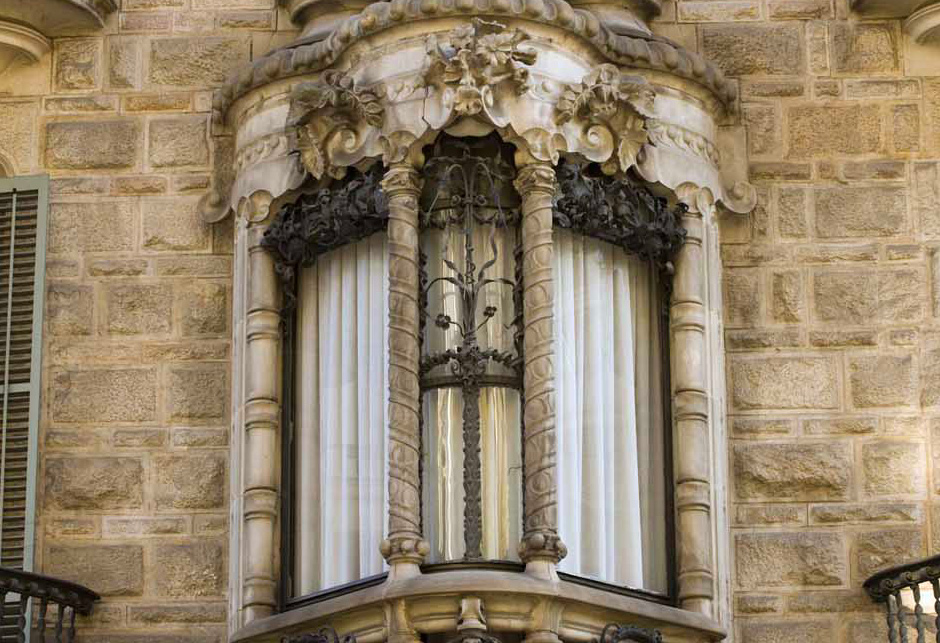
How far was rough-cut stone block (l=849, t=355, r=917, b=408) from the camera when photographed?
16.0 m

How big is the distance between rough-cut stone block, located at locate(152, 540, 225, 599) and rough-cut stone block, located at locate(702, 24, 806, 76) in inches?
157

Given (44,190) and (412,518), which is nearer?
(412,518)

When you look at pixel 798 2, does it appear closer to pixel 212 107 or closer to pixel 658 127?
pixel 658 127

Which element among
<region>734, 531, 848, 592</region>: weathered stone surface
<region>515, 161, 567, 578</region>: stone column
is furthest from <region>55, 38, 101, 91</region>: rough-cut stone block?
<region>734, 531, 848, 592</region>: weathered stone surface

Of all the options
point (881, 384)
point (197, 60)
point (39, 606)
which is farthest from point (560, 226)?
point (39, 606)

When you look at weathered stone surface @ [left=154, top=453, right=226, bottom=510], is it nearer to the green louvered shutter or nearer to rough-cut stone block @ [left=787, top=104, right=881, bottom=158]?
the green louvered shutter

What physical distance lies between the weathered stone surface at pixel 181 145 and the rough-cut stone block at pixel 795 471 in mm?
3507

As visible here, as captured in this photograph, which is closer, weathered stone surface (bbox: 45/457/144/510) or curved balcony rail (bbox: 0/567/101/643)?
curved balcony rail (bbox: 0/567/101/643)

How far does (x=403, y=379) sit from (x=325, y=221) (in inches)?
46.4

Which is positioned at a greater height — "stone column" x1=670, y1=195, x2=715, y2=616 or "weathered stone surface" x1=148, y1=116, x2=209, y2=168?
"weathered stone surface" x1=148, y1=116, x2=209, y2=168

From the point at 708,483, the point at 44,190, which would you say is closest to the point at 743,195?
the point at 708,483

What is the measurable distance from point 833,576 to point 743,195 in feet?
A: 7.27

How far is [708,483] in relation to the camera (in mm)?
15586

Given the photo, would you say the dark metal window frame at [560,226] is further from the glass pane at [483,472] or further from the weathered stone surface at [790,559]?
the weathered stone surface at [790,559]
